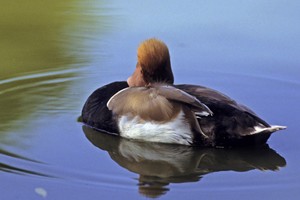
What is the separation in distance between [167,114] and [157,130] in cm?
15

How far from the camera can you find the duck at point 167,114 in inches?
235

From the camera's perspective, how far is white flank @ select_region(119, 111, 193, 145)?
6.08m

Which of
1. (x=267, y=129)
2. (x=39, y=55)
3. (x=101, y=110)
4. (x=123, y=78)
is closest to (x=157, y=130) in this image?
(x=101, y=110)

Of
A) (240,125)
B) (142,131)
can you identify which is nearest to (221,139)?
(240,125)

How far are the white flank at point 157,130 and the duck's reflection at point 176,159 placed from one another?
45mm

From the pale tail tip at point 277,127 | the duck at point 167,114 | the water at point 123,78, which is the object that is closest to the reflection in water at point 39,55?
the water at point 123,78

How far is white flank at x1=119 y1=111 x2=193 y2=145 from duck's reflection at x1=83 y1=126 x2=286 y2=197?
4 cm

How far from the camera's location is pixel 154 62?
6.42m

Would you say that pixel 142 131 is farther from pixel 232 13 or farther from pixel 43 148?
pixel 232 13

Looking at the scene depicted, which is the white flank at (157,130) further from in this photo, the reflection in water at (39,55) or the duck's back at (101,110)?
the reflection in water at (39,55)

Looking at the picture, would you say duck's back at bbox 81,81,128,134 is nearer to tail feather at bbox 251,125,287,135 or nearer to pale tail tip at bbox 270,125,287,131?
tail feather at bbox 251,125,287,135

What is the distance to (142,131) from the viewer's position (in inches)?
244

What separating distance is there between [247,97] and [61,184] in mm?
2179

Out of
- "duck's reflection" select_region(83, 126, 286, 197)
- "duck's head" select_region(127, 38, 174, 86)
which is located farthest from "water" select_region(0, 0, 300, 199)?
"duck's head" select_region(127, 38, 174, 86)
